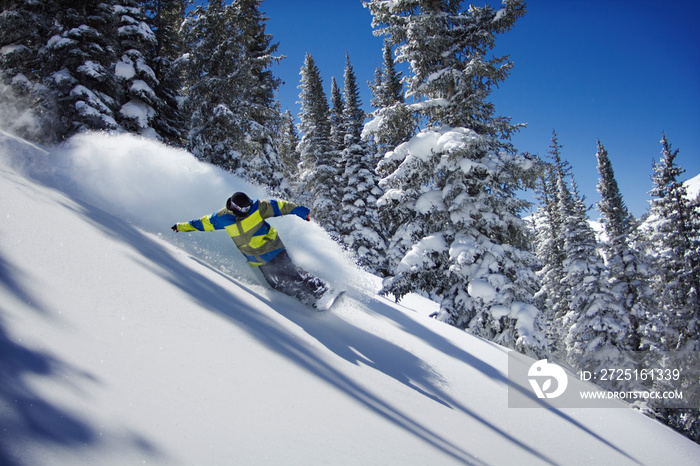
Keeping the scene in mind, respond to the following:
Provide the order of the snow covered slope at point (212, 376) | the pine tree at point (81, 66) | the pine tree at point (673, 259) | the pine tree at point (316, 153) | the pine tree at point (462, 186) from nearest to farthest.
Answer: the snow covered slope at point (212, 376) → the pine tree at point (462, 186) → the pine tree at point (81, 66) → the pine tree at point (673, 259) → the pine tree at point (316, 153)

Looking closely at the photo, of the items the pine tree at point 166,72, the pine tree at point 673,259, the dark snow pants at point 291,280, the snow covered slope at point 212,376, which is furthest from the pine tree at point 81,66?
the pine tree at point 673,259

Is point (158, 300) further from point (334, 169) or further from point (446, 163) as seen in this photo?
point (334, 169)

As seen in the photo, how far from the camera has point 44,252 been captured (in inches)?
125

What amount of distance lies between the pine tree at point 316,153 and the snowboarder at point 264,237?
18.0 meters

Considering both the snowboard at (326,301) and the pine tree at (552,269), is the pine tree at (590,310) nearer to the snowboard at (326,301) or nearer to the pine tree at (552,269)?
the pine tree at (552,269)

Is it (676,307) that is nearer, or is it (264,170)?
(676,307)

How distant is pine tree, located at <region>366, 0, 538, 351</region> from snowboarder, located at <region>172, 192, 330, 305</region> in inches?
187

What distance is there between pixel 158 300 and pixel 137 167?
5.88 metres

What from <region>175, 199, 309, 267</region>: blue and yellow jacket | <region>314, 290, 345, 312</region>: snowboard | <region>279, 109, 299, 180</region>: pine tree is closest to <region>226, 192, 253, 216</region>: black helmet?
<region>175, 199, 309, 267</region>: blue and yellow jacket

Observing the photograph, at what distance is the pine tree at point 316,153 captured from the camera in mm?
24531

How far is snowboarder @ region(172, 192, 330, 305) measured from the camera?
18.5 ft

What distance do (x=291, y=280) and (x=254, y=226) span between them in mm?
1108

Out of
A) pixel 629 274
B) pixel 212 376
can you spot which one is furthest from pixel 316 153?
pixel 212 376

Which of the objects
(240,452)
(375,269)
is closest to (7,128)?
(240,452)
